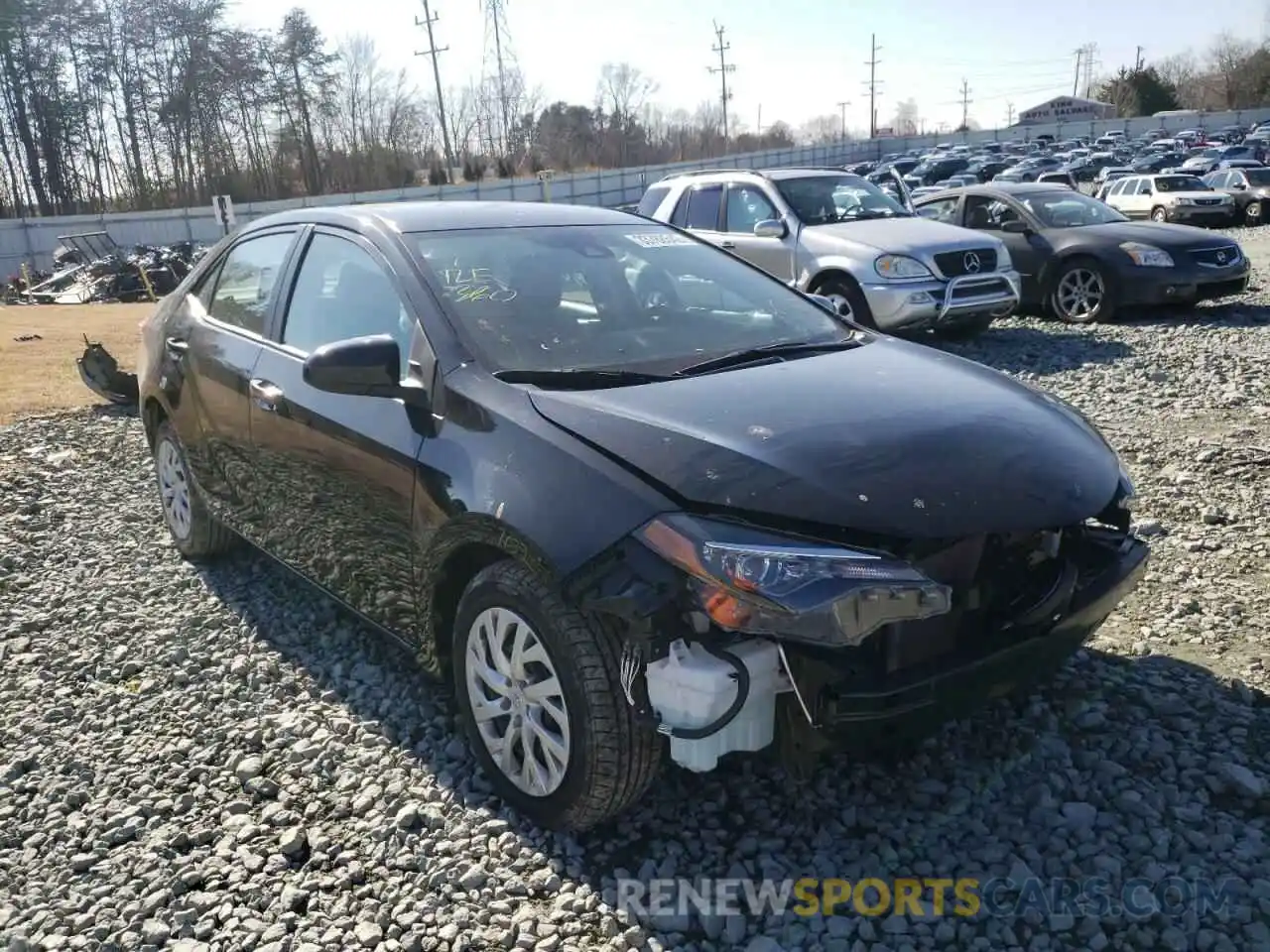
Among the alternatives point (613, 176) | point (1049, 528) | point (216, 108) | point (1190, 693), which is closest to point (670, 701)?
point (1049, 528)

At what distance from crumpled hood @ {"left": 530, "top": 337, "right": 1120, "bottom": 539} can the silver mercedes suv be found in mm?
6256

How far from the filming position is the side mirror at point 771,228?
9.65 metres

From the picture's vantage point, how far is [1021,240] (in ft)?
37.0

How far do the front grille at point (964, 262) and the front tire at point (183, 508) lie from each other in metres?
6.86

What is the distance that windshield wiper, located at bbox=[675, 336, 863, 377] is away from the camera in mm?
3162

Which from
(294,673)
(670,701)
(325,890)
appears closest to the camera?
(670,701)

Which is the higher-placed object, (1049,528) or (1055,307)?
(1049,528)

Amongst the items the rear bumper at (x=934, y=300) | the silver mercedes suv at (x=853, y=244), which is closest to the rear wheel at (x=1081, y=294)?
the silver mercedes suv at (x=853, y=244)

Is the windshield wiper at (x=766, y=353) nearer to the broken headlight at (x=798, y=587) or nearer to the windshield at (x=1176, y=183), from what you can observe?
the broken headlight at (x=798, y=587)

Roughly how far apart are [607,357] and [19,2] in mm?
59927

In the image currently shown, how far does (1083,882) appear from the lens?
2.48 m

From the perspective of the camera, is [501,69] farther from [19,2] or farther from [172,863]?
[172,863]

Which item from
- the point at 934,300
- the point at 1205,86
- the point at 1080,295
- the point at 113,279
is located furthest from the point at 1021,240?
the point at 1205,86

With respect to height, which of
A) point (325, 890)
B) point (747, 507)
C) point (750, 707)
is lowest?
point (325, 890)
